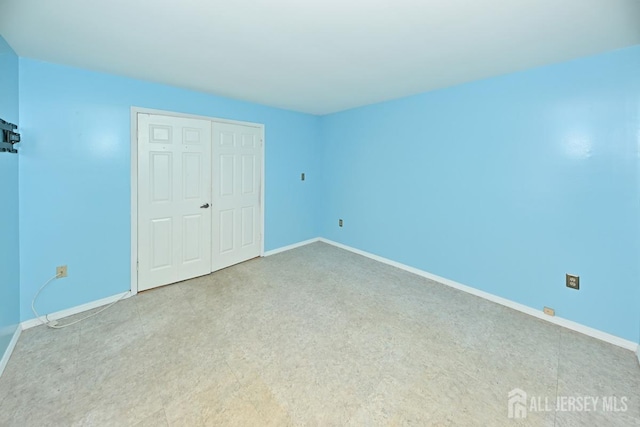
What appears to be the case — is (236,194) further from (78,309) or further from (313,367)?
(313,367)

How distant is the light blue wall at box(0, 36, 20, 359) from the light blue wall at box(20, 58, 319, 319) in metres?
0.09

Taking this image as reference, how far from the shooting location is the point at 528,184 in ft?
8.11

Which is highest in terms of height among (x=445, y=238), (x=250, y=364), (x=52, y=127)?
(x=52, y=127)

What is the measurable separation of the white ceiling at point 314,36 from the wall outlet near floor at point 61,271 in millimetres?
1815

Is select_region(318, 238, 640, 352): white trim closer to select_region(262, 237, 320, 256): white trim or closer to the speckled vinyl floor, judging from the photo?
the speckled vinyl floor

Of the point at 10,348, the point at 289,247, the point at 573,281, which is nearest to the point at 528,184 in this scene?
the point at 573,281

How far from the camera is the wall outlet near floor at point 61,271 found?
7.81 feet

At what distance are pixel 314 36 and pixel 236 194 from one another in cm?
238

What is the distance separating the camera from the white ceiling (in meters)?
1.54

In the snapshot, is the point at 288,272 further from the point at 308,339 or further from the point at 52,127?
the point at 52,127

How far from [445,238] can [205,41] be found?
10.2 feet

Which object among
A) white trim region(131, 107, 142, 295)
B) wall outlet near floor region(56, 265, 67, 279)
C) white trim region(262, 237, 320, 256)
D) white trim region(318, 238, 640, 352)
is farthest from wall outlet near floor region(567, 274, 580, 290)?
wall outlet near floor region(56, 265, 67, 279)

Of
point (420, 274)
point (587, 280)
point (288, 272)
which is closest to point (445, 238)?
point (420, 274)

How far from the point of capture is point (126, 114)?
265cm
